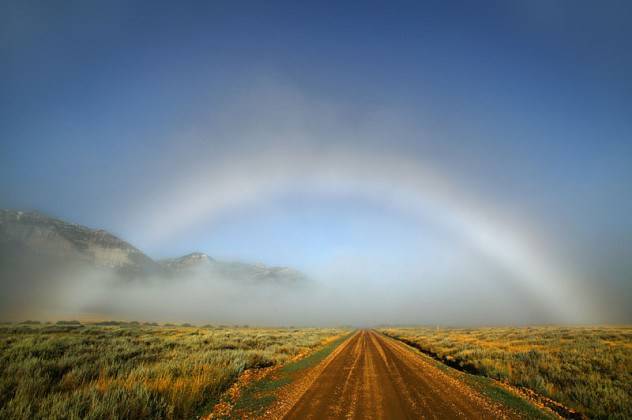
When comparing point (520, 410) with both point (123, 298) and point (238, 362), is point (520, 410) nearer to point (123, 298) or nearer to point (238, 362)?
point (238, 362)

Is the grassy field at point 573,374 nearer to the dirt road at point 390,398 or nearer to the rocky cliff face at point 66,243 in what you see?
the dirt road at point 390,398

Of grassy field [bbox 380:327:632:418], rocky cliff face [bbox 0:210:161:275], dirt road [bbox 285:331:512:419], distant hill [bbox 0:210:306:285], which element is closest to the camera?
dirt road [bbox 285:331:512:419]

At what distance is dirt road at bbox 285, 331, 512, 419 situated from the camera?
7.45m

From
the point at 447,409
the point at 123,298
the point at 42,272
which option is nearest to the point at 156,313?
the point at 123,298

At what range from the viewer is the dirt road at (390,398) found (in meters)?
7.45

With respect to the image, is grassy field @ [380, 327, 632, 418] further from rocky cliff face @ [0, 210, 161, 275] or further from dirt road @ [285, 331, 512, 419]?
rocky cliff face @ [0, 210, 161, 275]

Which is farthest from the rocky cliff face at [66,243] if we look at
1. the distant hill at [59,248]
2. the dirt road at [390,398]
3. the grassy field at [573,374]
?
the grassy field at [573,374]

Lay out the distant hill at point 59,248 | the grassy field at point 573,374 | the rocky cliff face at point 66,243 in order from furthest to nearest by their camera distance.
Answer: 1. the rocky cliff face at point 66,243
2. the distant hill at point 59,248
3. the grassy field at point 573,374

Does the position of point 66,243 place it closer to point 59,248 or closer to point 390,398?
point 59,248

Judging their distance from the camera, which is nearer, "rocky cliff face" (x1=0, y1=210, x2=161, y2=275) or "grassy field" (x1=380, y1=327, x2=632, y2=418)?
"grassy field" (x1=380, y1=327, x2=632, y2=418)

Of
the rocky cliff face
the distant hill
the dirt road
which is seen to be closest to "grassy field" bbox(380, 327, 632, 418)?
the dirt road

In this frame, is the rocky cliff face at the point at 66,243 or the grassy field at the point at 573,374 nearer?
the grassy field at the point at 573,374

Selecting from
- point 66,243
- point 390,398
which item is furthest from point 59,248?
point 390,398

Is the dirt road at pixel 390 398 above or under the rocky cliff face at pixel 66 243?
under
